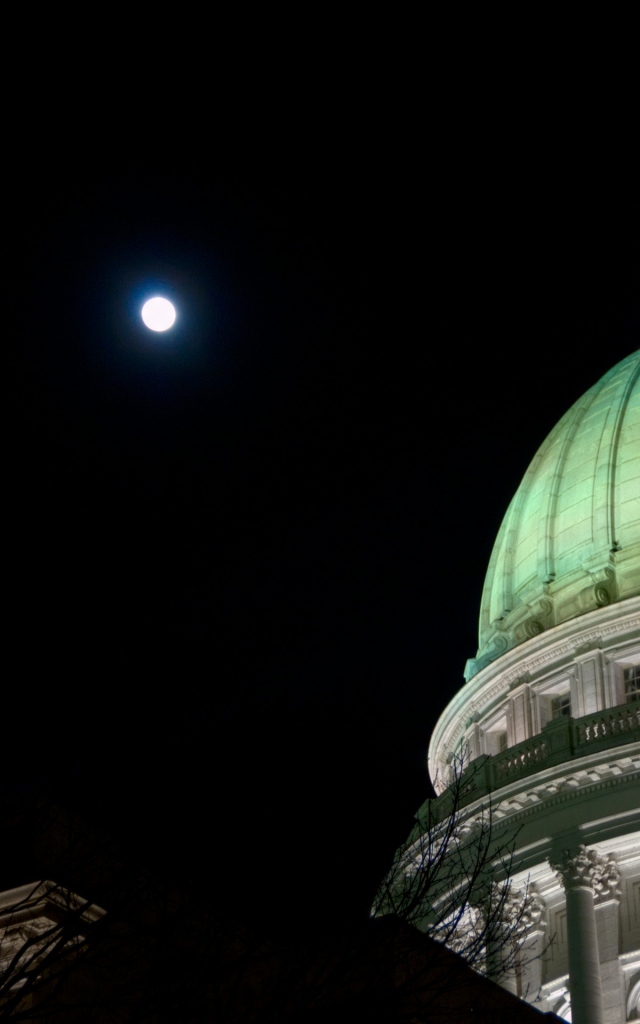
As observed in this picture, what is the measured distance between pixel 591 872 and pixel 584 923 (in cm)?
173

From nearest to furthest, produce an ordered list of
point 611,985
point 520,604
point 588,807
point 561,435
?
point 611,985
point 588,807
point 520,604
point 561,435

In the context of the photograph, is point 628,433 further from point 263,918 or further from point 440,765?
point 263,918

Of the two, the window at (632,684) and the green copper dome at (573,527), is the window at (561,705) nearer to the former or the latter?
the window at (632,684)

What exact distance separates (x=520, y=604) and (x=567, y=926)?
44.5 feet

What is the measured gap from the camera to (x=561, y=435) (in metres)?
54.5

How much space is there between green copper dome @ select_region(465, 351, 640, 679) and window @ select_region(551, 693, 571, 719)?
2436mm

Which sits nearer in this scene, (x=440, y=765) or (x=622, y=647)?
(x=622, y=647)

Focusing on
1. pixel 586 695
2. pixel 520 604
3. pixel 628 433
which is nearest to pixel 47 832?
pixel 586 695

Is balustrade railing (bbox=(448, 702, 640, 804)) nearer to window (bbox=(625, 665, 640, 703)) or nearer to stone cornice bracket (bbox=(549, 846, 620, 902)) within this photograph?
stone cornice bracket (bbox=(549, 846, 620, 902))

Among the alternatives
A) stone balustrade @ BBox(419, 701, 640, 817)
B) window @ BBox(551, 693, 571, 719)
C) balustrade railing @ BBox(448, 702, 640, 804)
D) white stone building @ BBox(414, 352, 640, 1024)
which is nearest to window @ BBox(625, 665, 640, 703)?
white stone building @ BBox(414, 352, 640, 1024)

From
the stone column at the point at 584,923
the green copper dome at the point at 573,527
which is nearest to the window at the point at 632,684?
the green copper dome at the point at 573,527

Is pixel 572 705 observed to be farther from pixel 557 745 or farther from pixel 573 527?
pixel 573 527

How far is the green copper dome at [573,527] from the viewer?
4856cm

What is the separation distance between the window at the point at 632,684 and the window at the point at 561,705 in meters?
2.01
